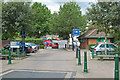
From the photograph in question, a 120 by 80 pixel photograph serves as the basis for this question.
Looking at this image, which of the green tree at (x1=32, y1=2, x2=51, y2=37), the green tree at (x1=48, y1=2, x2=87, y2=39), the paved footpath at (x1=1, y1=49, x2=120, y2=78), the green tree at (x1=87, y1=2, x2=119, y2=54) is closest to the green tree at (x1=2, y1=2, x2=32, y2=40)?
the paved footpath at (x1=1, y1=49, x2=120, y2=78)

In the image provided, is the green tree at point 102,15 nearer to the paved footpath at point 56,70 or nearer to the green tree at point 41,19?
the paved footpath at point 56,70

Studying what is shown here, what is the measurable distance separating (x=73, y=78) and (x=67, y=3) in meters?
26.2

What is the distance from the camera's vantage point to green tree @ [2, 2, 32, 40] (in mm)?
14794

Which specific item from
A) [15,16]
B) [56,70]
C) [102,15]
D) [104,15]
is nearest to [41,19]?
[15,16]

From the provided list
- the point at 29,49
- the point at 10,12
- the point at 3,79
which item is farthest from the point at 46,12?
the point at 3,79

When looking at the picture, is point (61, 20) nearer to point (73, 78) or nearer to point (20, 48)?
point (20, 48)

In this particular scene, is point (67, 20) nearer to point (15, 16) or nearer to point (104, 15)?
point (15, 16)

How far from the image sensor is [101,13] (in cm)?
1402

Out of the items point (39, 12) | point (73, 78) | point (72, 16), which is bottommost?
point (73, 78)

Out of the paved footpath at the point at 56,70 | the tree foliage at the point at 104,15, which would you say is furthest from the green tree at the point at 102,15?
the paved footpath at the point at 56,70

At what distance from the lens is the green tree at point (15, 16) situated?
14.8 metres

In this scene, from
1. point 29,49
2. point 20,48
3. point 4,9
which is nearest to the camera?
point 4,9

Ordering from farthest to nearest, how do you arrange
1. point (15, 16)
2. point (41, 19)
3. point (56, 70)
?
point (41, 19), point (15, 16), point (56, 70)

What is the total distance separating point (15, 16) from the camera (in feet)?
49.6
